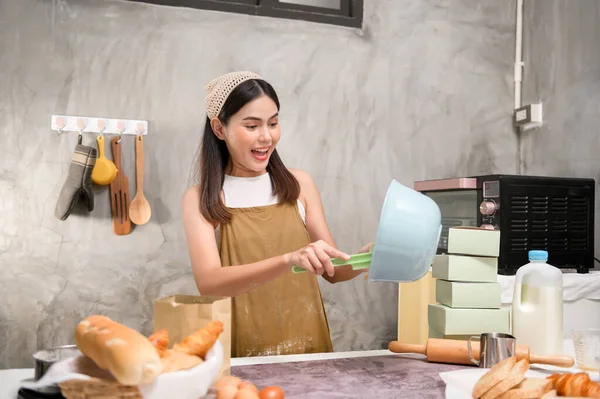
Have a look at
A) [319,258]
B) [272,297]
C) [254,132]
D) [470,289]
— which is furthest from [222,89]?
[470,289]

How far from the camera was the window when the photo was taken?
2547 millimetres

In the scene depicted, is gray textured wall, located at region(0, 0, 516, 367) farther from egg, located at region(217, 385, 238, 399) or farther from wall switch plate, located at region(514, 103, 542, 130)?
egg, located at region(217, 385, 238, 399)

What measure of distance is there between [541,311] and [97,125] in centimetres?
184

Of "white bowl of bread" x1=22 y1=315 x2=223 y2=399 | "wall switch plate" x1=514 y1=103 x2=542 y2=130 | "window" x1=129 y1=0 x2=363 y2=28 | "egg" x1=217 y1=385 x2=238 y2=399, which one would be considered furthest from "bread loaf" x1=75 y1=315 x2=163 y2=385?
"wall switch plate" x1=514 y1=103 x2=542 y2=130

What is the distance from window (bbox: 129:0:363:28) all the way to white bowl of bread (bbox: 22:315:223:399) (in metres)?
2.01

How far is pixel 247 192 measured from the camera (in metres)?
1.79

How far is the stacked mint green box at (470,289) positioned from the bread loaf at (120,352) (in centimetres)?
82

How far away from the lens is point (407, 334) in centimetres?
241

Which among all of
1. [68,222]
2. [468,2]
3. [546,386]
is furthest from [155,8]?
[546,386]

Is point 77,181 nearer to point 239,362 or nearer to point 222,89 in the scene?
point 222,89

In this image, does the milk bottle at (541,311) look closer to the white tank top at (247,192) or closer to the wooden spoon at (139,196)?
the white tank top at (247,192)

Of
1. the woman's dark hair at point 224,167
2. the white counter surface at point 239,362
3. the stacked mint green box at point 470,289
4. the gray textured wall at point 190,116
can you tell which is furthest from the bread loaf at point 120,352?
the gray textured wall at point 190,116

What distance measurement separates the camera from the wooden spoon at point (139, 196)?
244 centimetres

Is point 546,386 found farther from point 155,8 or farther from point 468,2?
point 468,2
